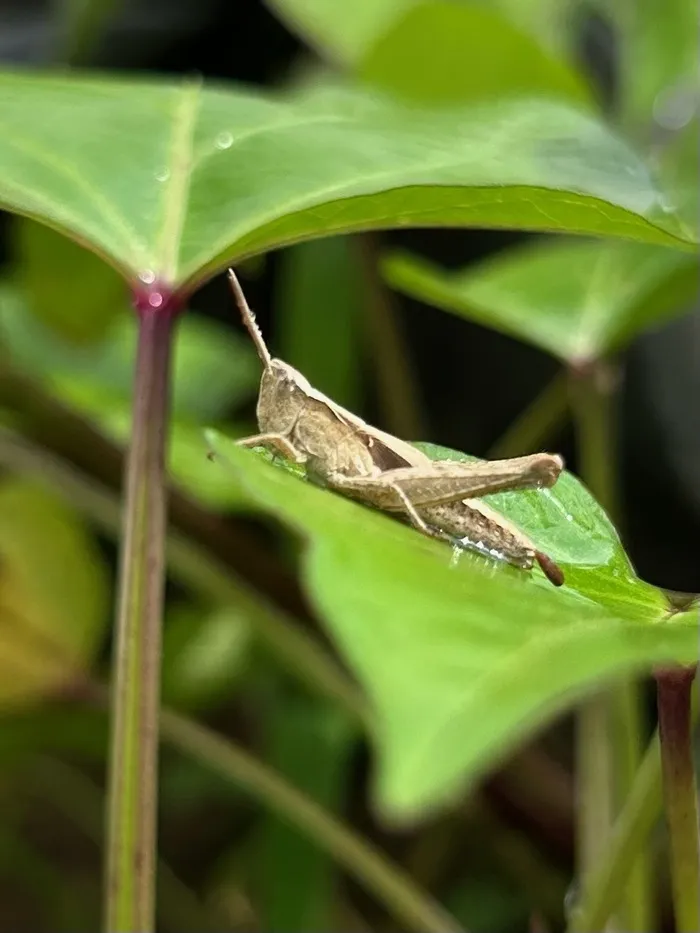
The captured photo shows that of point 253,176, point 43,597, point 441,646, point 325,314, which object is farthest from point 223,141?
point 325,314

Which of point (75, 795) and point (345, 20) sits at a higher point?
point (345, 20)

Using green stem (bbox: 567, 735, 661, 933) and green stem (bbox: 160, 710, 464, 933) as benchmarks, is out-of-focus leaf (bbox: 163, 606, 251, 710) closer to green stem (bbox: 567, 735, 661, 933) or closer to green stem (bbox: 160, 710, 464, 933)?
green stem (bbox: 160, 710, 464, 933)

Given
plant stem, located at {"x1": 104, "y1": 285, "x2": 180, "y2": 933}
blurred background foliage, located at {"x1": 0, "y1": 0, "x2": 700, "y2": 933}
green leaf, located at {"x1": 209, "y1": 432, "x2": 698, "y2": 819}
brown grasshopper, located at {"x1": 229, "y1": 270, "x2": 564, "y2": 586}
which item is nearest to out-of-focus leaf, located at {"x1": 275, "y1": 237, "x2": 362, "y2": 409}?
blurred background foliage, located at {"x1": 0, "y1": 0, "x2": 700, "y2": 933}

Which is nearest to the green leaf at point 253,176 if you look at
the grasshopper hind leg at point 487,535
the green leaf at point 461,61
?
the grasshopper hind leg at point 487,535

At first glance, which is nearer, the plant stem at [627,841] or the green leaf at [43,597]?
the plant stem at [627,841]

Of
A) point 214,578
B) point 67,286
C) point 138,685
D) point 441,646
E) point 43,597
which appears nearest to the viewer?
point 441,646

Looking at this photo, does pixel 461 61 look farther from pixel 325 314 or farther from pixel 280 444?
pixel 280 444

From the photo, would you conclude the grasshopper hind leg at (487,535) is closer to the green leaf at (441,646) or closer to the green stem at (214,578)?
the green leaf at (441,646)
